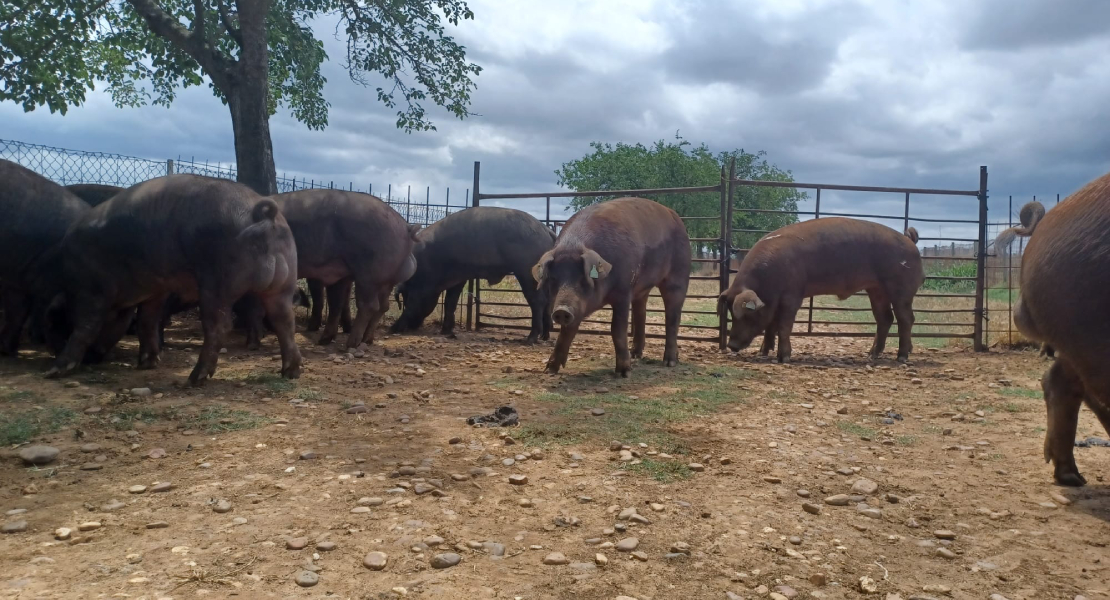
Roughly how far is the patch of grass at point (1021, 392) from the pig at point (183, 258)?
19.5 ft

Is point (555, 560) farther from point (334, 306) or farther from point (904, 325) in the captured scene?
point (904, 325)

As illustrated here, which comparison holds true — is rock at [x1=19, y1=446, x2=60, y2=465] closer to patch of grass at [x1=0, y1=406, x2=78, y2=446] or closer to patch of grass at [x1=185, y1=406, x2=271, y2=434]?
patch of grass at [x1=0, y1=406, x2=78, y2=446]

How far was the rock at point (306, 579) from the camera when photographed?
2396mm

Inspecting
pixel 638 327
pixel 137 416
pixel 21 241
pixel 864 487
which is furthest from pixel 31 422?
pixel 638 327

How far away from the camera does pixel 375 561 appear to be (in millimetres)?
2562

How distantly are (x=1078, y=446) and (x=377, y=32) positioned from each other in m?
10.8

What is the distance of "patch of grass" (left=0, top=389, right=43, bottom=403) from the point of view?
484 cm

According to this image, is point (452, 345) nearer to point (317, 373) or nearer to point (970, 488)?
point (317, 373)

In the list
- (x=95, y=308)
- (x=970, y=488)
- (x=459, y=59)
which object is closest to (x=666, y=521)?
(x=970, y=488)

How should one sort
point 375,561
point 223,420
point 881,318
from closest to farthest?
point 375,561
point 223,420
point 881,318

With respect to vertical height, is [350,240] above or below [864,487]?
above

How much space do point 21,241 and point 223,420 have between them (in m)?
3.34

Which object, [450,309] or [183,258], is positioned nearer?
[183,258]

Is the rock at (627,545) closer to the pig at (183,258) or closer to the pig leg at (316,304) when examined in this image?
the pig at (183,258)
